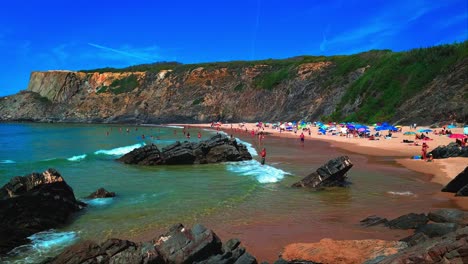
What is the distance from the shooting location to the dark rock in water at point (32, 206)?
13.2 meters

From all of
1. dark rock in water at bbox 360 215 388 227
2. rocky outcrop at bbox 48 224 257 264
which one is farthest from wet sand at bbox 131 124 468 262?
rocky outcrop at bbox 48 224 257 264

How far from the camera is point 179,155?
3222 centimetres

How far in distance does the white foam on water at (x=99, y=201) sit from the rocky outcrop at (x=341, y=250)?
1034 centimetres

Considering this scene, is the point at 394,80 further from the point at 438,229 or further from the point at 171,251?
the point at 171,251

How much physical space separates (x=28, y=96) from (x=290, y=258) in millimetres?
155096

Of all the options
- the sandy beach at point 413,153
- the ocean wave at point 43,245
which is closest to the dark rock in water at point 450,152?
the sandy beach at point 413,153

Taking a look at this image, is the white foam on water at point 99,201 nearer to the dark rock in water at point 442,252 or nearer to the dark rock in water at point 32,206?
the dark rock in water at point 32,206

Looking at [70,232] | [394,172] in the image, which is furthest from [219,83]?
[70,232]

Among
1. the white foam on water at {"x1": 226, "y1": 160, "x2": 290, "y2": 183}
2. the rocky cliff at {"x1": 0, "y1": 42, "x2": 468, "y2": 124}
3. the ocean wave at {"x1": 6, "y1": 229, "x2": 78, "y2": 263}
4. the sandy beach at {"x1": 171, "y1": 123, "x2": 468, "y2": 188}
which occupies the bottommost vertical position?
the ocean wave at {"x1": 6, "y1": 229, "x2": 78, "y2": 263}

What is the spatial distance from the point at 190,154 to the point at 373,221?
20418mm

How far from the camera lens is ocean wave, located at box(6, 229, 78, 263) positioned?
38.4ft

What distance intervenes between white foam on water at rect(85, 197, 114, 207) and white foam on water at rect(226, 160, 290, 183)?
8.55 m

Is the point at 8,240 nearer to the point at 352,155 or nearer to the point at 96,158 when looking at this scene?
the point at 96,158

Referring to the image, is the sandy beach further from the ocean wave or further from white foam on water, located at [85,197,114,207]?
the ocean wave
